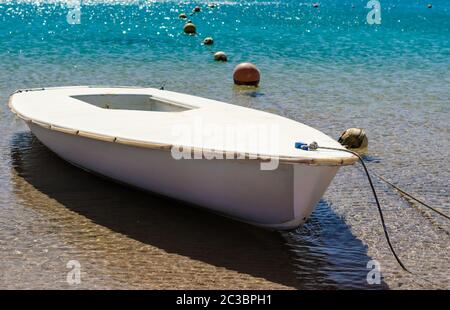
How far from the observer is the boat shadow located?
7926 mm

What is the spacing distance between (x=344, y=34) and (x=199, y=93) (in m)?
27.3

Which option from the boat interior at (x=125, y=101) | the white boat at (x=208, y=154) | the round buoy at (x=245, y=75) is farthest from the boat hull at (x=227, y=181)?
the round buoy at (x=245, y=75)

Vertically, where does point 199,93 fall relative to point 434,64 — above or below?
above

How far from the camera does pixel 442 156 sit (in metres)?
12.8

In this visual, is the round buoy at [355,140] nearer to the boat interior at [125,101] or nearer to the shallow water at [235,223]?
the shallow water at [235,223]

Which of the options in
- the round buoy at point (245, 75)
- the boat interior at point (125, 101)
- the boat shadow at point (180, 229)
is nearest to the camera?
the boat shadow at point (180, 229)

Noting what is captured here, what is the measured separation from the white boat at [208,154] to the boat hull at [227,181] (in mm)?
13

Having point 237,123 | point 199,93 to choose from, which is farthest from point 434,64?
point 237,123

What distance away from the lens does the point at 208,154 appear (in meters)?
8.47

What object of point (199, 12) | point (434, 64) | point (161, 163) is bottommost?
point (199, 12)

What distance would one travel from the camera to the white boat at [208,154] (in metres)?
8.12

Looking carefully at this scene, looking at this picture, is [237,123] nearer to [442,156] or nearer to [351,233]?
[351,233]

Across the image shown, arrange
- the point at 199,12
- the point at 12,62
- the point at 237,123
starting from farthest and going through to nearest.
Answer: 1. the point at 199,12
2. the point at 12,62
3. the point at 237,123

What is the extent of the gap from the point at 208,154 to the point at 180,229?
1159 millimetres
